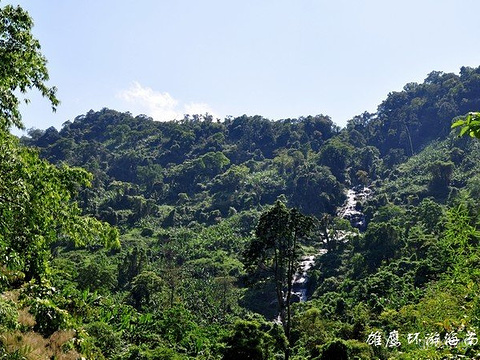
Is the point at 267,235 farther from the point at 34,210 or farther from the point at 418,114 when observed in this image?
the point at 418,114

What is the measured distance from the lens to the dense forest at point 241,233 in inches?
226

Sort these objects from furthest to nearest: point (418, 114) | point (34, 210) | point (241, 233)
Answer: point (418, 114) → point (241, 233) → point (34, 210)

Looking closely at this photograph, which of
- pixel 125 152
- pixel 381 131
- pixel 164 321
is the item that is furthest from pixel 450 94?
pixel 164 321

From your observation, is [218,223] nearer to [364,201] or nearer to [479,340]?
[364,201]

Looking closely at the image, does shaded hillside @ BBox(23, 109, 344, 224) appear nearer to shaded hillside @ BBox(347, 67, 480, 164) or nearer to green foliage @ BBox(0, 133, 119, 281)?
shaded hillside @ BBox(347, 67, 480, 164)

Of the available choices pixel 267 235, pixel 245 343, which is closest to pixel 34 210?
pixel 245 343

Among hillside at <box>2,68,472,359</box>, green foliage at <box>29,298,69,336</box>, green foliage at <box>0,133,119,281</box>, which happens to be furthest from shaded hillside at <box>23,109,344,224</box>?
green foliage at <box>29,298,69,336</box>

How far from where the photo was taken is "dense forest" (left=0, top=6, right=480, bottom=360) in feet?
18.9

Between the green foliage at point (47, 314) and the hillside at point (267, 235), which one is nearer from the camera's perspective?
the green foliage at point (47, 314)

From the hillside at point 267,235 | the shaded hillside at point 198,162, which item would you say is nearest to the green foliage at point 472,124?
the hillside at point 267,235

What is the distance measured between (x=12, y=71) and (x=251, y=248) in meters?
17.7

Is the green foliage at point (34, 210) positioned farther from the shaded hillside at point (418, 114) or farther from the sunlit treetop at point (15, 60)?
the shaded hillside at point (418, 114)

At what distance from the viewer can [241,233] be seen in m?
66.4

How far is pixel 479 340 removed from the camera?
126 inches
